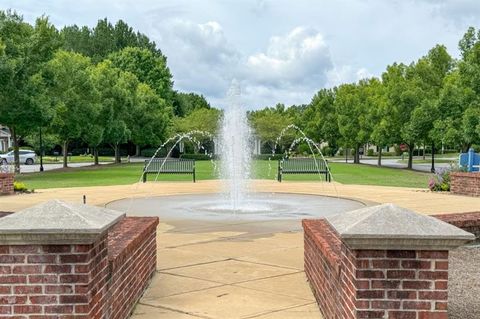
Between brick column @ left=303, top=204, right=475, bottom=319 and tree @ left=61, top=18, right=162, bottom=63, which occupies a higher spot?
tree @ left=61, top=18, right=162, bottom=63

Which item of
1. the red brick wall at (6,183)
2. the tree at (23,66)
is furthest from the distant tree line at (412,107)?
the tree at (23,66)

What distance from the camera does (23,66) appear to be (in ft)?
87.2

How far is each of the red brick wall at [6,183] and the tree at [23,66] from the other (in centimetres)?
970

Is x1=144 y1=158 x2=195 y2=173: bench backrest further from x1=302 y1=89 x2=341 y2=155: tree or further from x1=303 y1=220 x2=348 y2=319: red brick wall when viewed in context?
x1=302 y1=89 x2=341 y2=155: tree

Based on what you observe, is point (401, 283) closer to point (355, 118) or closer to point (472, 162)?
point (472, 162)

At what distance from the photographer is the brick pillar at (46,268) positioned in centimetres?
381

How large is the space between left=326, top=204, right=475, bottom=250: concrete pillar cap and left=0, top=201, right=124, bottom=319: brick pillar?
1.71m

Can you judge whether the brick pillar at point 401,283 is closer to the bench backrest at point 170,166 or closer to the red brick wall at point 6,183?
the red brick wall at point 6,183

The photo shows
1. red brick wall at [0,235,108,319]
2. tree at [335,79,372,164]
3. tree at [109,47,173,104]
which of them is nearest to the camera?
red brick wall at [0,235,108,319]

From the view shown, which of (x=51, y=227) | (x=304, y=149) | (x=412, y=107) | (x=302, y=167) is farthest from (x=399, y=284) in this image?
(x=304, y=149)

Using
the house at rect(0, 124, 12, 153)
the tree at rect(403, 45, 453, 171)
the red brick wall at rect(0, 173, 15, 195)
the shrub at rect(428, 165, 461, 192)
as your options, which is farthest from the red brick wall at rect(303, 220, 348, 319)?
the house at rect(0, 124, 12, 153)

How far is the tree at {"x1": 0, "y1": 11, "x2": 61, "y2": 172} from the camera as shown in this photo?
84.8 ft

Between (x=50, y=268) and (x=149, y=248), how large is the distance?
8.62ft

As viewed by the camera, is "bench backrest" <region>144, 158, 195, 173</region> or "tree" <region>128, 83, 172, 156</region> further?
"tree" <region>128, 83, 172, 156</region>
